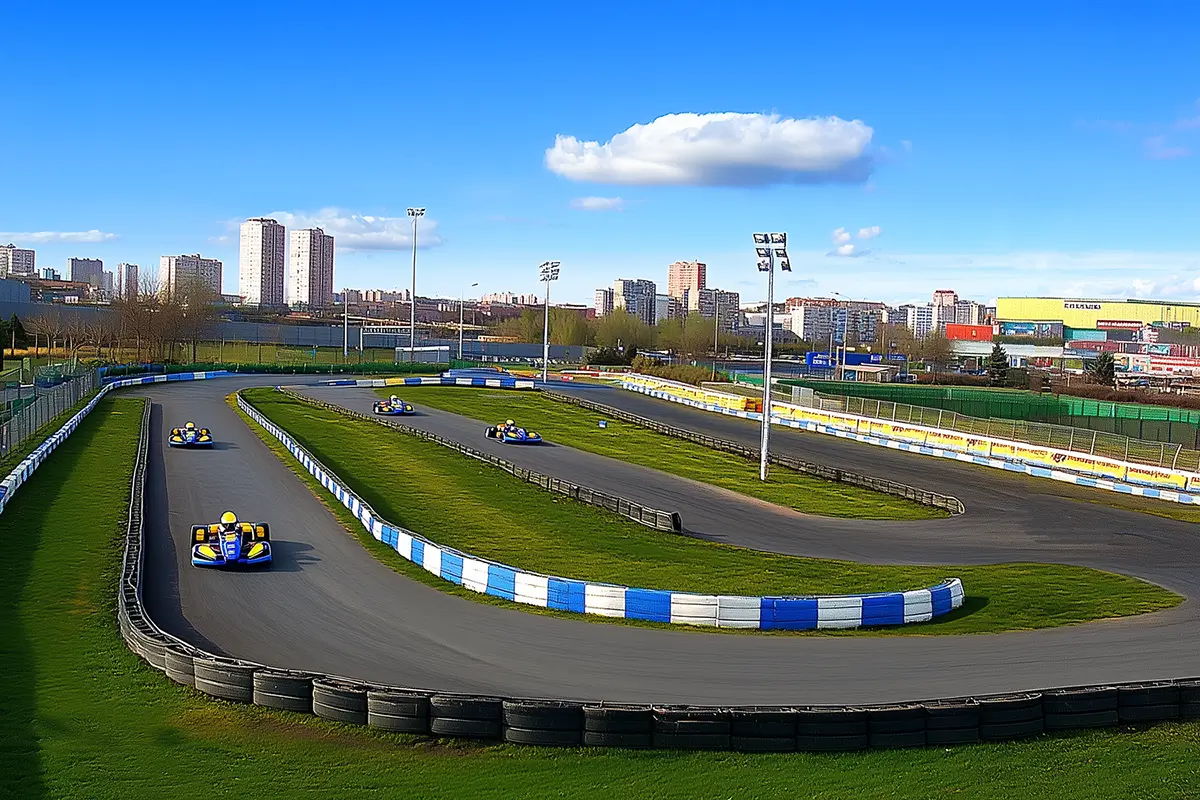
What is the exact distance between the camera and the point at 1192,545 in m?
27.4

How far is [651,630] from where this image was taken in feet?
55.9

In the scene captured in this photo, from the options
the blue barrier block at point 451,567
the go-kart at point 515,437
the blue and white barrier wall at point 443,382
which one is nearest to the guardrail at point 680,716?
the blue barrier block at point 451,567

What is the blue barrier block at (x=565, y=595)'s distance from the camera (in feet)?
58.9

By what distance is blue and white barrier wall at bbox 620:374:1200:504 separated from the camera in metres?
37.9

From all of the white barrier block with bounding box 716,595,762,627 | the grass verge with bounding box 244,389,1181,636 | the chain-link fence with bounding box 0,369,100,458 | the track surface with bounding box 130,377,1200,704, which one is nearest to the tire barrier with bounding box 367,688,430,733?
the track surface with bounding box 130,377,1200,704

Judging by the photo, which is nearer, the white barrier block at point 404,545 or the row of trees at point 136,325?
the white barrier block at point 404,545

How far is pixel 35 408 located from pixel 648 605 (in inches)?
1188

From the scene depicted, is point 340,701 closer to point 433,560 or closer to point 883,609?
point 433,560

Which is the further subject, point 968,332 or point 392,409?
point 968,332

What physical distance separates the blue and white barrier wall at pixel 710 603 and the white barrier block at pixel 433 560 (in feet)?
2.77

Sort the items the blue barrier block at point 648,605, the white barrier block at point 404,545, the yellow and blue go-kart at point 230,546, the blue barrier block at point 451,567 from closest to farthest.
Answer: the blue barrier block at point 648,605 < the blue barrier block at point 451,567 < the yellow and blue go-kart at point 230,546 < the white barrier block at point 404,545

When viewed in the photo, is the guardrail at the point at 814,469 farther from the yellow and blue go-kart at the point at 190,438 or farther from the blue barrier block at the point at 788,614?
the yellow and blue go-kart at the point at 190,438

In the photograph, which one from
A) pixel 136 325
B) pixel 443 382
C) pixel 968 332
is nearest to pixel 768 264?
pixel 443 382

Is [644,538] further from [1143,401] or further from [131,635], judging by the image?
[1143,401]
